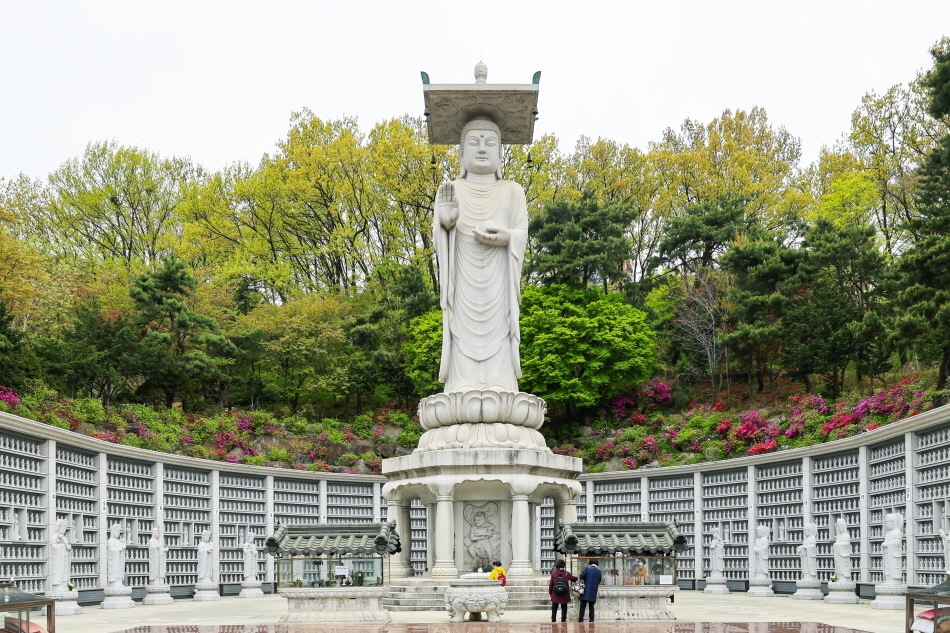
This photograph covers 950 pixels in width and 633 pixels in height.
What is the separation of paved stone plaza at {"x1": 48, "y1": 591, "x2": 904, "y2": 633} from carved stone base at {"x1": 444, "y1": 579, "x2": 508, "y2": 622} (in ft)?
1.44

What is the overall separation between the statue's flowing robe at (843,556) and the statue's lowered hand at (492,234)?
9.31 metres

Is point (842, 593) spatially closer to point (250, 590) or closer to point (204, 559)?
point (250, 590)

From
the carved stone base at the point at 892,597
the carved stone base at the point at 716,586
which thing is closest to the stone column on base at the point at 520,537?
the carved stone base at the point at 892,597

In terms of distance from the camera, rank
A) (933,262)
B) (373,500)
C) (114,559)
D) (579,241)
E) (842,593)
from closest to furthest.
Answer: (842,593), (114,559), (933,262), (373,500), (579,241)

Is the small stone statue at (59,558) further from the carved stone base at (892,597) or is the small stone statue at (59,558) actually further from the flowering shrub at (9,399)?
the carved stone base at (892,597)

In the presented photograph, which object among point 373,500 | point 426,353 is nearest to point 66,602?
point 373,500

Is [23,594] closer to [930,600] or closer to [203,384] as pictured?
[930,600]

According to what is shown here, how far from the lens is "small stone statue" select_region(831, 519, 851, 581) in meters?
21.8

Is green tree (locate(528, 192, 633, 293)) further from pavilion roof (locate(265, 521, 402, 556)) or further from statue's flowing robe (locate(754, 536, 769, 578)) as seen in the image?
pavilion roof (locate(265, 521, 402, 556))

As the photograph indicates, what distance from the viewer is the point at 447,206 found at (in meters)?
22.4

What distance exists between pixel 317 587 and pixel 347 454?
54.9 feet

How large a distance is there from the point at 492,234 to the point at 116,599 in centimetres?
1191

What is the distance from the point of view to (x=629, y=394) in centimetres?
3822

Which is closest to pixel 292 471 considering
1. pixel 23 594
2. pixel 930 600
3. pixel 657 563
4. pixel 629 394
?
pixel 629 394
